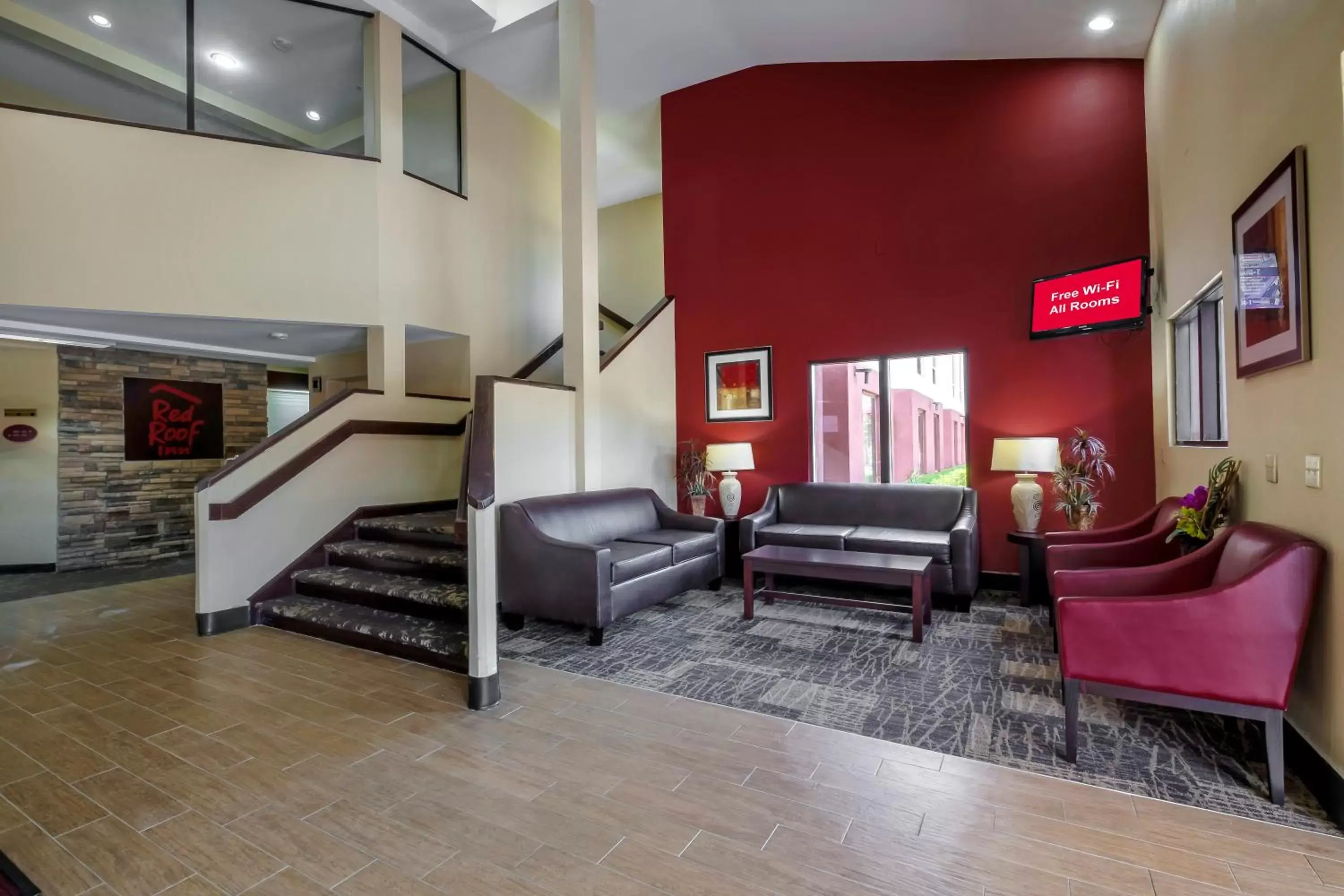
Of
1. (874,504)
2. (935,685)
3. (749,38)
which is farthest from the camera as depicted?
(749,38)

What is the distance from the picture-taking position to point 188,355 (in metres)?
7.16

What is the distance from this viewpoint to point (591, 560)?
3865 millimetres

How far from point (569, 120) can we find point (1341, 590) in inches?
230

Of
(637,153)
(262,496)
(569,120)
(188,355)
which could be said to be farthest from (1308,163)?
(188,355)

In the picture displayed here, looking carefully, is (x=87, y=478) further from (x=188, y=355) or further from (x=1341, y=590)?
(x=1341, y=590)

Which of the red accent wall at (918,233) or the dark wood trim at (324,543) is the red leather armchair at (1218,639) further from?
the dark wood trim at (324,543)

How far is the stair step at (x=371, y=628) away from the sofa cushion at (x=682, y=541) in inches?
64.5

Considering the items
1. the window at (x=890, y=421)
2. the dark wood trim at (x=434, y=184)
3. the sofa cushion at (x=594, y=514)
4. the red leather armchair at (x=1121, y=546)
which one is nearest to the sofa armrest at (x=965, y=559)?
the red leather armchair at (x=1121, y=546)

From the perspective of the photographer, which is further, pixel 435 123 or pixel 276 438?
pixel 435 123

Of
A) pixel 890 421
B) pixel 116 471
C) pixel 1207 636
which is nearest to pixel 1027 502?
pixel 890 421

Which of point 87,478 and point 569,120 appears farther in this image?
point 87,478

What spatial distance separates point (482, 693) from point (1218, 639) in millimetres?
3085

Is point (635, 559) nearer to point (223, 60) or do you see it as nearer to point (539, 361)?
point (539, 361)

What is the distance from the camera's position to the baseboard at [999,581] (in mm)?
A: 5215
